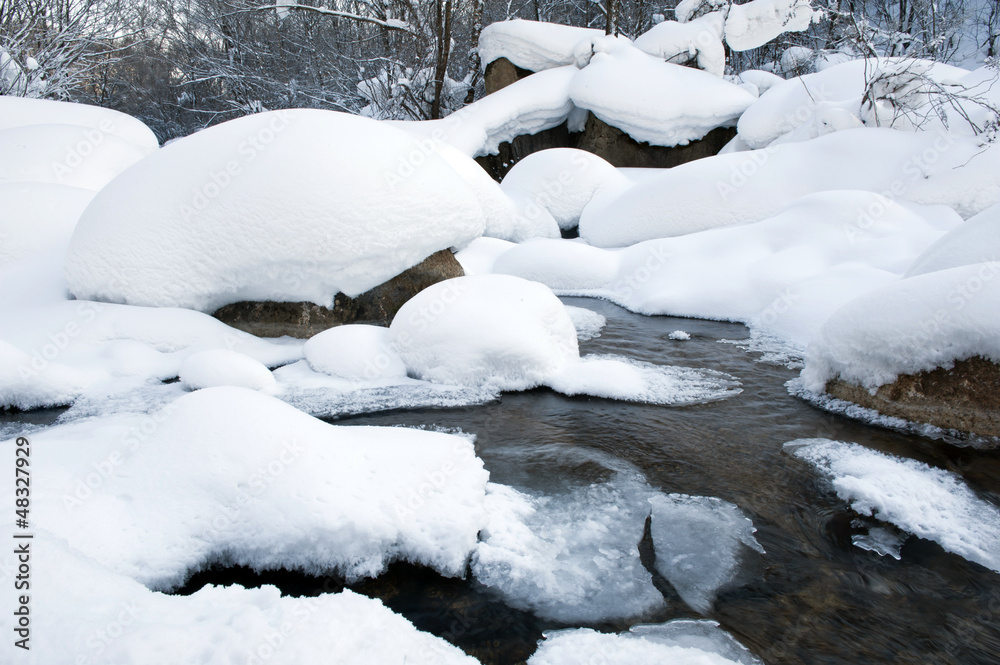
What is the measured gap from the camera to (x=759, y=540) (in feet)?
6.97

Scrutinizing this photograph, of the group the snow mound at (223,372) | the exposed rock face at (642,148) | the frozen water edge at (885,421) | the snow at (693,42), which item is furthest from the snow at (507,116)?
the frozen water edge at (885,421)

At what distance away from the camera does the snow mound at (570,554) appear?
1.82 meters

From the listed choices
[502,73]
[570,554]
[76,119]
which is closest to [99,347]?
[570,554]

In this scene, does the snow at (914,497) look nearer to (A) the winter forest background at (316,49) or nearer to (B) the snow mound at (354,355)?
(B) the snow mound at (354,355)

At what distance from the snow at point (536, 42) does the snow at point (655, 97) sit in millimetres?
840

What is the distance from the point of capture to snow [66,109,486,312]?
13.5 ft

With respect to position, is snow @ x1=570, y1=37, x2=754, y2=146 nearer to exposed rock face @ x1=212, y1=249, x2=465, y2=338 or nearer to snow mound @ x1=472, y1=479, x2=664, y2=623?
exposed rock face @ x1=212, y1=249, x2=465, y2=338

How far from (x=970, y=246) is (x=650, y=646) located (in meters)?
3.48

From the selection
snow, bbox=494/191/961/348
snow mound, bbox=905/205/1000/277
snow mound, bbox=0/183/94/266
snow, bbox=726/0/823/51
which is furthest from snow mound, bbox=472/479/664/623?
snow, bbox=726/0/823/51

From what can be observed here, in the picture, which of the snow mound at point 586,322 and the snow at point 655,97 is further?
the snow at point 655,97

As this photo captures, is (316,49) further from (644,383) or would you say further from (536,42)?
(644,383)

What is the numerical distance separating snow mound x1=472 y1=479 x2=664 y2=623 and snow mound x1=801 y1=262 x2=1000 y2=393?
160cm

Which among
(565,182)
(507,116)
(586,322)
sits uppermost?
(507,116)

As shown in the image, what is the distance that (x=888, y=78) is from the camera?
22.9 feet
